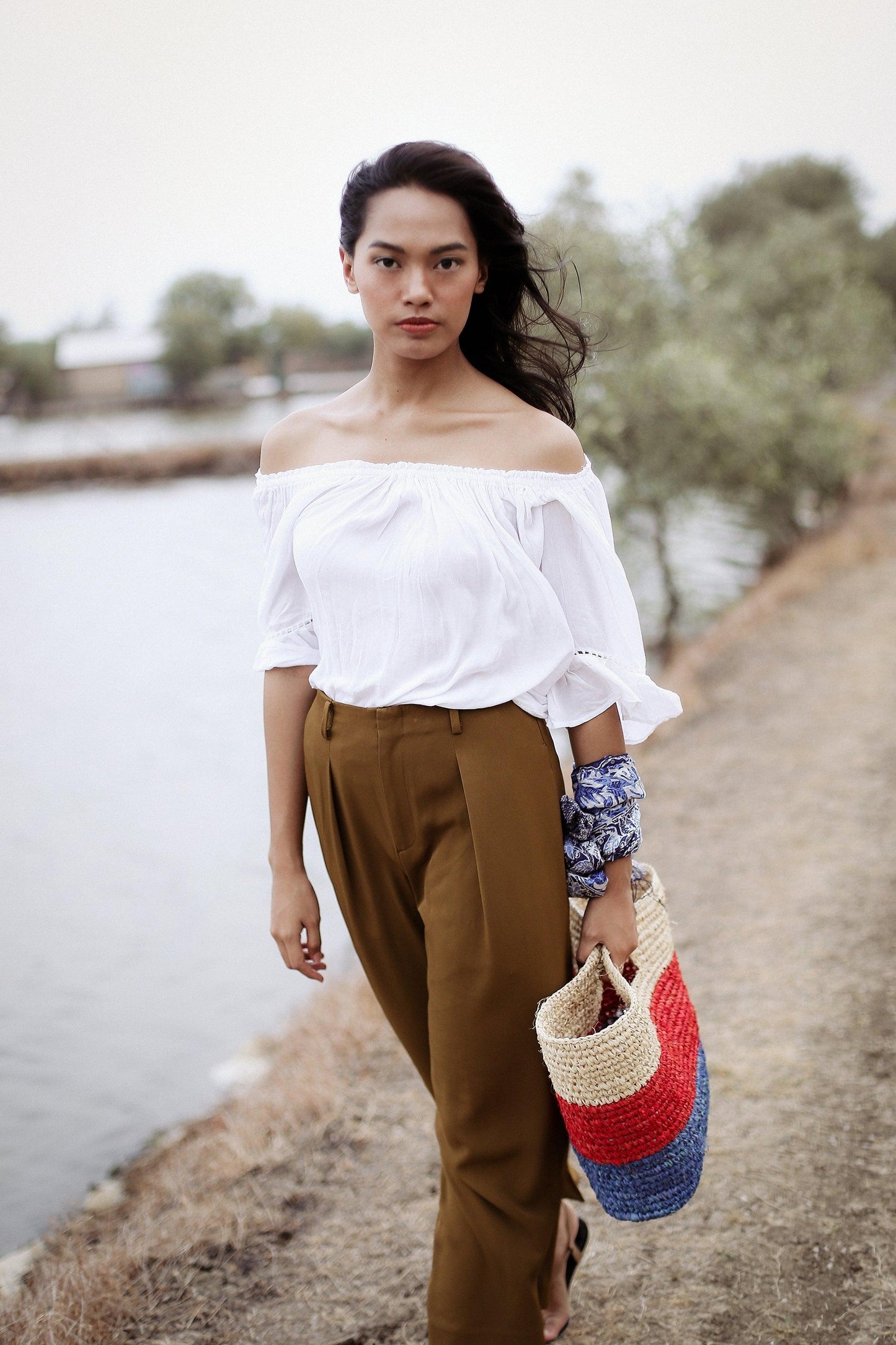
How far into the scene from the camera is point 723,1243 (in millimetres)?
2432

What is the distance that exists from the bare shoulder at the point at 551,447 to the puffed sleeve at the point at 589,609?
30mm

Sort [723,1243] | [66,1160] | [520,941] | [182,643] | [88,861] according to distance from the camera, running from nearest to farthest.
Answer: [520,941], [723,1243], [66,1160], [88,861], [182,643]

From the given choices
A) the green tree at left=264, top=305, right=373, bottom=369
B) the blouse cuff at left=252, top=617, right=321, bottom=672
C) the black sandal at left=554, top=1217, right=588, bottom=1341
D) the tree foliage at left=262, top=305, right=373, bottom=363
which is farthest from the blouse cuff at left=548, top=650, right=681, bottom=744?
the tree foliage at left=262, top=305, right=373, bottom=363

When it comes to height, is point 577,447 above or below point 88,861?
above

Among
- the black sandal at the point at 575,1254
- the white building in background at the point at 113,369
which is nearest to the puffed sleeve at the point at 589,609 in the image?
the black sandal at the point at 575,1254

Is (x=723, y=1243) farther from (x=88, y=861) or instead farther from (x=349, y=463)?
(x=88, y=861)

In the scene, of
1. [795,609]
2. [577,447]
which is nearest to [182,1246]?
[577,447]

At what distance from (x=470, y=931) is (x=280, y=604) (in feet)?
2.27

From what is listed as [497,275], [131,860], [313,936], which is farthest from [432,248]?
[131,860]

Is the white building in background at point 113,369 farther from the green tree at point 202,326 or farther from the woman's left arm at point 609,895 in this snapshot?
the woman's left arm at point 609,895

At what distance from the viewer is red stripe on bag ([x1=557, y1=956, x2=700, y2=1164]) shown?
1675 mm

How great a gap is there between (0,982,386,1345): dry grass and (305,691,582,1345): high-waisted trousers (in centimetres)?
92

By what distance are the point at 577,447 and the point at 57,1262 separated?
2.54 m

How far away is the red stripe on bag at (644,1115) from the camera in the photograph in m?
1.67
